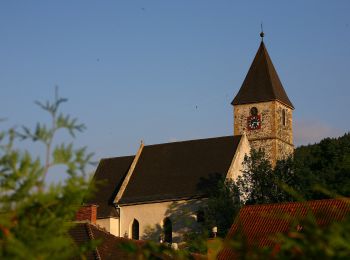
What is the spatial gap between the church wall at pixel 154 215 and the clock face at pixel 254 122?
1210cm

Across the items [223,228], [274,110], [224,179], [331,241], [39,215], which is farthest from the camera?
[274,110]

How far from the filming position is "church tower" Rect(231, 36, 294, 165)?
61188mm

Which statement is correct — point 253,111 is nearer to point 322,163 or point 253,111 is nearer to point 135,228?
point 322,163

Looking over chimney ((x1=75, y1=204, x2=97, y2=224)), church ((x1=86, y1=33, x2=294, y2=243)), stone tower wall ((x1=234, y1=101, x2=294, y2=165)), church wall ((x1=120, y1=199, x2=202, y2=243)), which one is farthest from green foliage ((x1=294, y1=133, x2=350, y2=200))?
chimney ((x1=75, y1=204, x2=97, y2=224))

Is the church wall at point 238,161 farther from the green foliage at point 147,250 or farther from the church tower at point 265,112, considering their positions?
the green foliage at point 147,250

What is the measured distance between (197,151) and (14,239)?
5116cm

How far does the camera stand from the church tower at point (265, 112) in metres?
61.2

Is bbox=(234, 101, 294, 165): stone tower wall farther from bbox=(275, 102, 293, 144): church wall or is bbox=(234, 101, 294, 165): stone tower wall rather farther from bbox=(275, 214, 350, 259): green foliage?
bbox=(275, 214, 350, 259): green foliage

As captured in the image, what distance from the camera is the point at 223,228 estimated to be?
46.8 m

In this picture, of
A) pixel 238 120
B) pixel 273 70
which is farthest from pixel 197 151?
pixel 273 70

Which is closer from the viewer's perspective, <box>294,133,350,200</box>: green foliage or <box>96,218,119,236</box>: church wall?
<box>294,133,350,200</box>: green foliage

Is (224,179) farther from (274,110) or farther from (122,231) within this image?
(274,110)

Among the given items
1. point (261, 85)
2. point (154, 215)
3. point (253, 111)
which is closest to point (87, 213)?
point (154, 215)

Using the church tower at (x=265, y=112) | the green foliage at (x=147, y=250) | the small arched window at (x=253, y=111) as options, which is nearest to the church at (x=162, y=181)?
the church tower at (x=265, y=112)
